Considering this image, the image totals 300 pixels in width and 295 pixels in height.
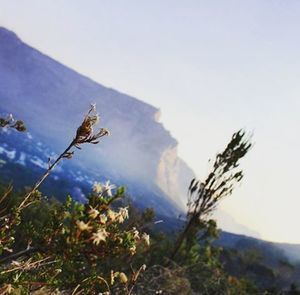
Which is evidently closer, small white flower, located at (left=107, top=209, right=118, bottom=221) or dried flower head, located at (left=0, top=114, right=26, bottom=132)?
small white flower, located at (left=107, top=209, right=118, bottom=221)

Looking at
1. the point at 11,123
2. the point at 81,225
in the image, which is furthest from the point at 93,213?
the point at 11,123

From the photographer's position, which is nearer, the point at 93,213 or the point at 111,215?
the point at 93,213

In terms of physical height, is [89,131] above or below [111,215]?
above

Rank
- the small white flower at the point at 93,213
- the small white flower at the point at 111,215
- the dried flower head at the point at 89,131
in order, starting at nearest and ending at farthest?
the small white flower at the point at 93,213
the small white flower at the point at 111,215
the dried flower head at the point at 89,131

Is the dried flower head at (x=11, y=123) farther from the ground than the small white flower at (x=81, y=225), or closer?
farther from the ground

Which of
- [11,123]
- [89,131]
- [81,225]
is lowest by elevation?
[81,225]

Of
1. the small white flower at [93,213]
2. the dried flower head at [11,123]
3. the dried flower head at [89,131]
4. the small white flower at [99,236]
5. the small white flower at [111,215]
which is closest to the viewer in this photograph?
the small white flower at [99,236]

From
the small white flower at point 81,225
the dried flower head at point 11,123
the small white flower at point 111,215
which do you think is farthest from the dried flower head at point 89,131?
the dried flower head at point 11,123

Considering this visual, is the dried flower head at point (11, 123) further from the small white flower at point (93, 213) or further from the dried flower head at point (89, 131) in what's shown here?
the small white flower at point (93, 213)

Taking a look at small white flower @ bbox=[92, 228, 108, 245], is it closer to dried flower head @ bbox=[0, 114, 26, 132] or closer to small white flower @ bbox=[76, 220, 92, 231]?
small white flower @ bbox=[76, 220, 92, 231]

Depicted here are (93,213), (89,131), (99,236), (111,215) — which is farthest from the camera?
(89,131)

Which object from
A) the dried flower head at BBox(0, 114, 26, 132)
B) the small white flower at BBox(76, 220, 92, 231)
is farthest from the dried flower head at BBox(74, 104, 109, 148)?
the dried flower head at BBox(0, 114, 26, 132)

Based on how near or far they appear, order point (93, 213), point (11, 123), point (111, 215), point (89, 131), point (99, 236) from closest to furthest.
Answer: point (99, 236) < point (93, 213) < point (111, 215) < point (89, 131) < point (11, 123)

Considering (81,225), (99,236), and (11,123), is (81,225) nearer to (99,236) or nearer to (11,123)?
(99,236)
